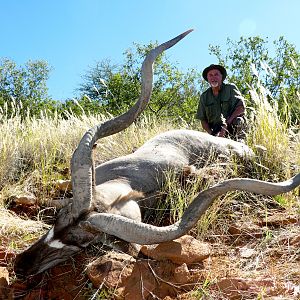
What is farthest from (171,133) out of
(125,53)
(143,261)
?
(125,53)

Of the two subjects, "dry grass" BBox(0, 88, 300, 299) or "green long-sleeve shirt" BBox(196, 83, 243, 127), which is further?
"green long-sleeve shirt" BBox(196, 83, 243, 127)

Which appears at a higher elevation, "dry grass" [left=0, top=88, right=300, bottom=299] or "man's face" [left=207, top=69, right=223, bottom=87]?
"man's face" [left=207, top=69, right=223, bottom=87]

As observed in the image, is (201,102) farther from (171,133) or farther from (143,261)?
(143,261)

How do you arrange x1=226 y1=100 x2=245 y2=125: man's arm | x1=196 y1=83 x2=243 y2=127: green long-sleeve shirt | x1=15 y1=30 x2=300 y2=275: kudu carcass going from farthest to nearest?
x1=196 y1=83 x2=243 y2=127: green long-sleeve shirt
x1=226 y1=100 x2=245 y2=125: man's arm
x1=15 y1=30 x2=300 y2=275: kudu carcass

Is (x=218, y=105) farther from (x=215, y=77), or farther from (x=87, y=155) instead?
(x=87, y=155)

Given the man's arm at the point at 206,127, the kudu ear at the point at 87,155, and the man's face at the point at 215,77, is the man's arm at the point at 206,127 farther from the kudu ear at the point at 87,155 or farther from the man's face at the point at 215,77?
the kudu ear at the point at 87,155

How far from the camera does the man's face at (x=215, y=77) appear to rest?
7.36 meters

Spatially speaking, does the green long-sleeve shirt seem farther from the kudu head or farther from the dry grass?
the kudu head

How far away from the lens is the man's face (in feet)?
24.1

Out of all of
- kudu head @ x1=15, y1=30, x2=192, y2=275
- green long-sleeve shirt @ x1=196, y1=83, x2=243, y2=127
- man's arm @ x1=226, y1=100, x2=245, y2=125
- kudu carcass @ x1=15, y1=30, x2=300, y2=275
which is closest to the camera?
kudu carcass @ x1=15, y1=30, x2=300, y2=275

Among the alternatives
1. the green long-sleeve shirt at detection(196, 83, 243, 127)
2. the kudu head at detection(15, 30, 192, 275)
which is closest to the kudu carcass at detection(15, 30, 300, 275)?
the kudu head at detection(15, 30, 192, 275)

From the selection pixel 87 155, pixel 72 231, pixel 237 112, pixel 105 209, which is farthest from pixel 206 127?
pixel 72 231

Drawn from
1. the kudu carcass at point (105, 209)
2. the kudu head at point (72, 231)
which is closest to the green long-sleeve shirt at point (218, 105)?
the kudu carcass at point (105, 209)

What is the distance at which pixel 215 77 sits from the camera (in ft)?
24.1
